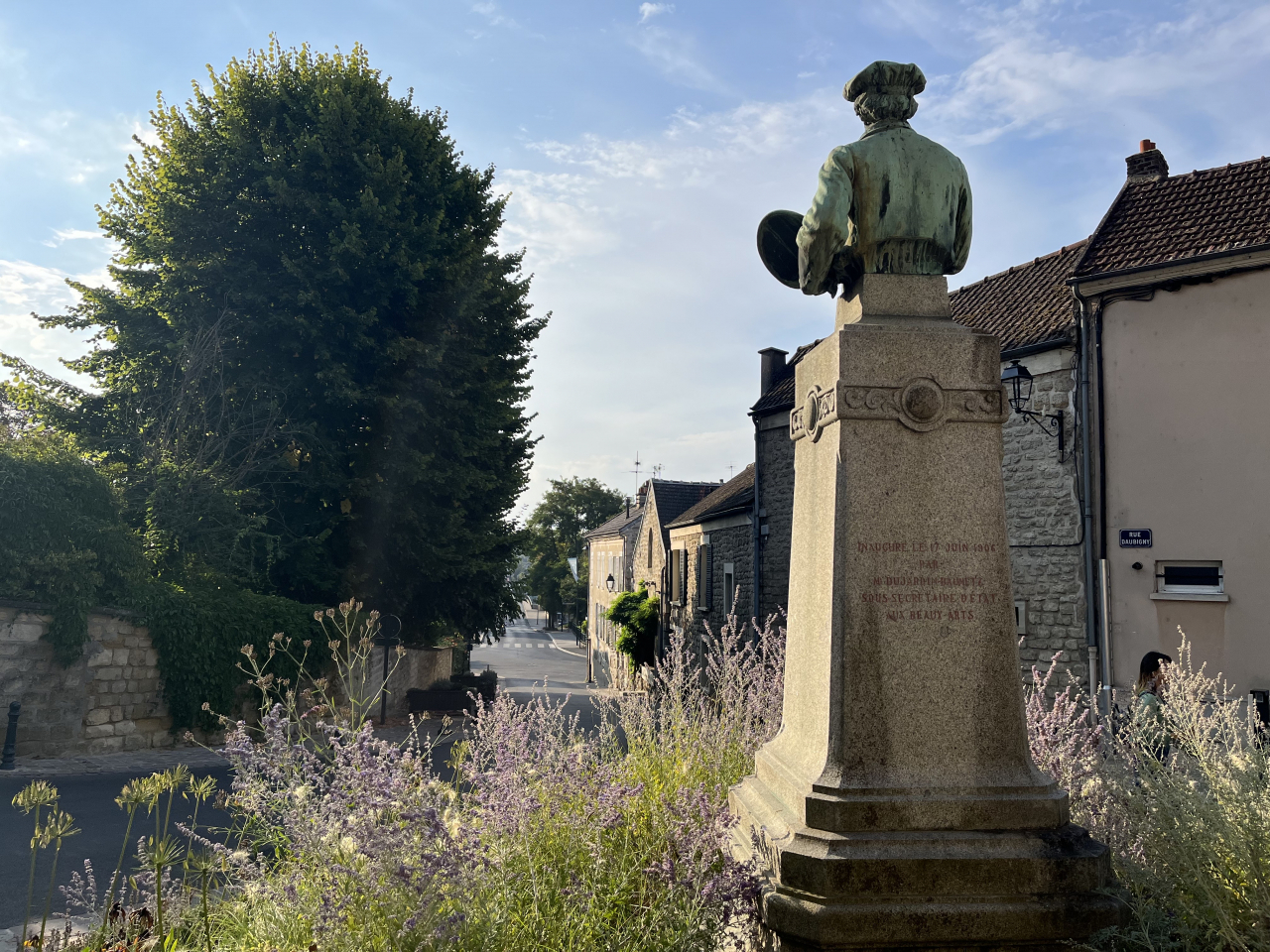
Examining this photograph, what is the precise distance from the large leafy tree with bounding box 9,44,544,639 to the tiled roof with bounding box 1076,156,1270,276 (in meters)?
11.0

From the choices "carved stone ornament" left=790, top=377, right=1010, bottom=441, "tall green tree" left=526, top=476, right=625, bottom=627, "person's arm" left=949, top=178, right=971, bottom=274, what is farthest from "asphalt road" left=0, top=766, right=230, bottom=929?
"tall green tree" left=526, top=476, right=625, bottom=627

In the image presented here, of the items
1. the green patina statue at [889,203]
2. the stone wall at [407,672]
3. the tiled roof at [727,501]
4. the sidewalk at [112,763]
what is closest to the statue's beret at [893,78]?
the green patina statue at [889,203]

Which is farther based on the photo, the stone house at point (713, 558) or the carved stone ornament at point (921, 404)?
the stone house at point (713, 558)

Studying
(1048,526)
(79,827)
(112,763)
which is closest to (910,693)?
(79,827)

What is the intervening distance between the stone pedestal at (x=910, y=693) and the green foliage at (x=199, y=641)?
35.7ft

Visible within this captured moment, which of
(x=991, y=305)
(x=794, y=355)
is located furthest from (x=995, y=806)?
(x=794, y=355)

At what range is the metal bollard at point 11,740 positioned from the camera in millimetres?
10305

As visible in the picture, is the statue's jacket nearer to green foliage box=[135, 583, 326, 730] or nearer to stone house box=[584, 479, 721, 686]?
green foliage box=[135, 583, 326, 730]

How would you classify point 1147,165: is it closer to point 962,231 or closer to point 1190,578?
point 1190,578

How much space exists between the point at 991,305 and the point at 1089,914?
569 inches

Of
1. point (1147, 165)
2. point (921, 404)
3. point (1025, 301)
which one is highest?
point (1147, 165)

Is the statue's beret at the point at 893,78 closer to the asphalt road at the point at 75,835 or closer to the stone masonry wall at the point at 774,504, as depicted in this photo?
the asphalt road at the point at 75,835

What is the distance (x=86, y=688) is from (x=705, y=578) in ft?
59.1

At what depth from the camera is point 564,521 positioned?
70.4 metres
